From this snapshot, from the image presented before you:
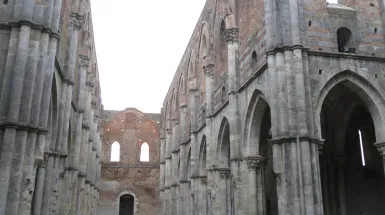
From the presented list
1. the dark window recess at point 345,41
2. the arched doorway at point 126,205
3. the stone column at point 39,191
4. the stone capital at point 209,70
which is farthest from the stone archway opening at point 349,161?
the arched doorway at point 126,205

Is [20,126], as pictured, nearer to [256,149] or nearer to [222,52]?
[256,149]

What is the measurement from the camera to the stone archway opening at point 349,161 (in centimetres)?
1592

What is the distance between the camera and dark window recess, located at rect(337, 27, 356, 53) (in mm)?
13453

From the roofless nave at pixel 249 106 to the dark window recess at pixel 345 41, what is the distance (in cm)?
6

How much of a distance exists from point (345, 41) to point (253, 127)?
439cm

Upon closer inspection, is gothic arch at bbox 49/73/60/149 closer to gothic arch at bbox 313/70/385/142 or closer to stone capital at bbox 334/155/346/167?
gothic arch at bbox 313/70/385/142

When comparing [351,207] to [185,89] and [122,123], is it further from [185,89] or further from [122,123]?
[122,123]

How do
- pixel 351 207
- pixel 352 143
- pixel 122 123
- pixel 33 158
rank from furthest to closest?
1. pixel 122 123
2. pixel 352 143
3. pixel 351 207
4. pixel 33 158

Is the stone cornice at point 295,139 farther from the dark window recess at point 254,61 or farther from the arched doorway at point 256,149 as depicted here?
the dark window recess at point 254,61

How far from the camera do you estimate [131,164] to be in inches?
1479

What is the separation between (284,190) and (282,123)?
1.90m

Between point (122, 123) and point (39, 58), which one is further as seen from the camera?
point (122, 123)

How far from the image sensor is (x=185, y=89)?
1103 inches

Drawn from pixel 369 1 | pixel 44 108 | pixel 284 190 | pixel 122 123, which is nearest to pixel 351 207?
pixel 284 190
